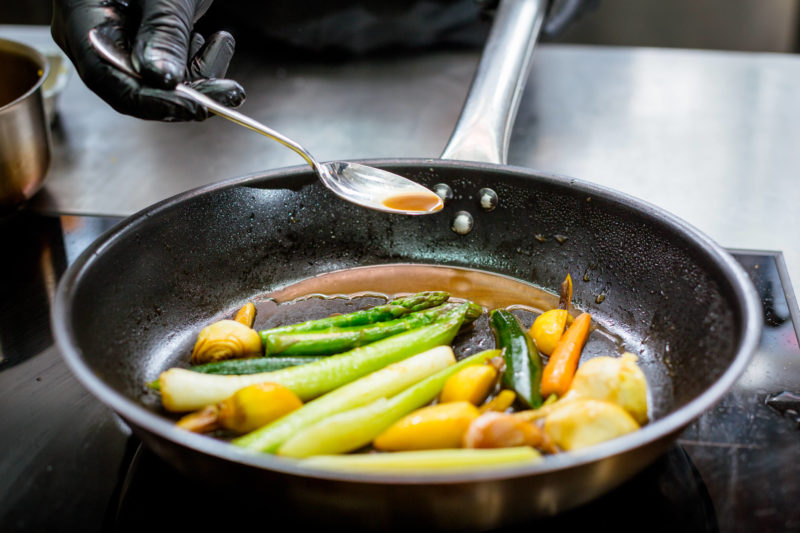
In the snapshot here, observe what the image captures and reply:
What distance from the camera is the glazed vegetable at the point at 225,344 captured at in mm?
1184

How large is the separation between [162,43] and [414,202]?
0.53m

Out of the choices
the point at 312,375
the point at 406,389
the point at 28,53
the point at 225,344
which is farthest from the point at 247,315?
the point at 28,53

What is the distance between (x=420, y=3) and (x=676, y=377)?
1.81 metres

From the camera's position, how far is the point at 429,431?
935 mm

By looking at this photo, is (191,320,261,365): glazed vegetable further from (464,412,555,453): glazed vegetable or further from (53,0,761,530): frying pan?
(464,412,555,453): glazed vegetable

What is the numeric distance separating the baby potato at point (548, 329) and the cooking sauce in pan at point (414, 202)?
11.9 inches

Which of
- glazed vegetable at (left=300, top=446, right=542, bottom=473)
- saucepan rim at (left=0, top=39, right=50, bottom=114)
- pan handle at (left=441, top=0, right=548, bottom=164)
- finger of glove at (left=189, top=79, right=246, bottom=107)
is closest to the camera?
glazed vegetable at (left=300, top=446, right=542, bottom=473)

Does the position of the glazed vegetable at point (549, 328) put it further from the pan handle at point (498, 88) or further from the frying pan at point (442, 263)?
the pan handle at point (498, 88)

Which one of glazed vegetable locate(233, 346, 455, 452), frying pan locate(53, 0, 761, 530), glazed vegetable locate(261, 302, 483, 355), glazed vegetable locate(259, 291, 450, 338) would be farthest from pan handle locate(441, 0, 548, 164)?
glazed vegetable locate(233, 346, 455, 452)

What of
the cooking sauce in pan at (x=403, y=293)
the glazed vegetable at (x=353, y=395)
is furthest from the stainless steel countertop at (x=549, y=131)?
the glazed vegetable at (x=353, y=395)

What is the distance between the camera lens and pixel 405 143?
2.10 metres

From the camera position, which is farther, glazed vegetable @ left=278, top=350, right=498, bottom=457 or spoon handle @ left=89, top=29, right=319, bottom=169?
spoon handle @ left=89, top=29, right=319, bottom=169

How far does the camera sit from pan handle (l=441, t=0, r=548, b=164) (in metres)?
1.51

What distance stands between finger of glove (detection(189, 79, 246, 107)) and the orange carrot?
0.73 meters
